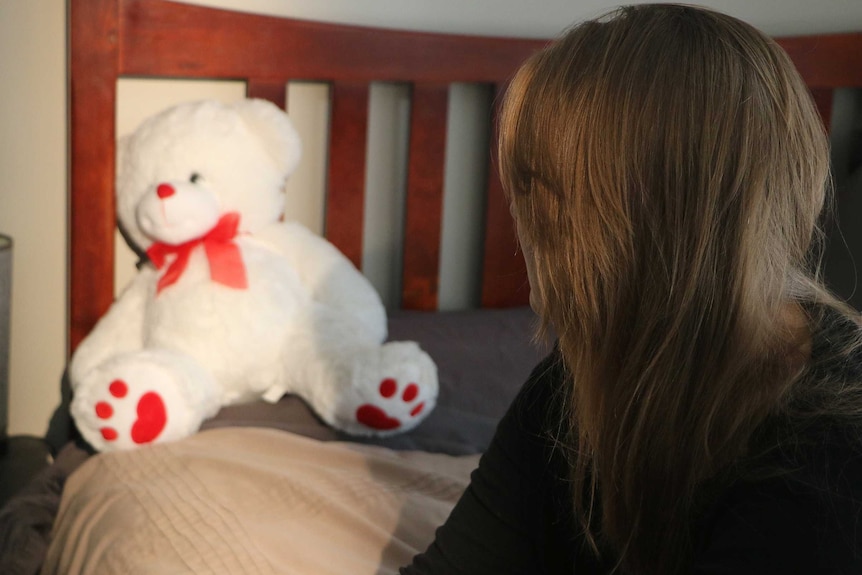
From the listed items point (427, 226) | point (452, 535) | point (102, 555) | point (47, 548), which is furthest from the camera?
point (427, 226)

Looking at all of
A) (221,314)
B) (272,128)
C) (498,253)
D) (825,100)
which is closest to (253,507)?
(221,314)

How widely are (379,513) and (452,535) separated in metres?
0.25

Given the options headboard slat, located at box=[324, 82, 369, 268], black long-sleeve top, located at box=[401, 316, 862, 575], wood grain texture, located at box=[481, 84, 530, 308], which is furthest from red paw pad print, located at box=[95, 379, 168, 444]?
wood grain texture, located at box=[481, 84, 530, 308]

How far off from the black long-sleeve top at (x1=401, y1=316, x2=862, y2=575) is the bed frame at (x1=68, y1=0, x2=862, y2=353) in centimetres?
65

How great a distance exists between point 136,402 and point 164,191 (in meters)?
0.31

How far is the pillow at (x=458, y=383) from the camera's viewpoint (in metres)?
1.26

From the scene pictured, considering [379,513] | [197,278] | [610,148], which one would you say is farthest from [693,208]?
[197,278]

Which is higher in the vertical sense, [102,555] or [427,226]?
[427,226]

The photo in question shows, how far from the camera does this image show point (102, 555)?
982mm

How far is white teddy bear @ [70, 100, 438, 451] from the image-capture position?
1173mm

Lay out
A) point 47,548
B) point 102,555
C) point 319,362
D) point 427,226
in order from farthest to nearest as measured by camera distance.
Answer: point 427,226, point 319,362, point 47,548, point 102,555

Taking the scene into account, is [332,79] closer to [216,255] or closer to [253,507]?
[216,255]

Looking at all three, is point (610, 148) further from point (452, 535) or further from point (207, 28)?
point (207, 28)

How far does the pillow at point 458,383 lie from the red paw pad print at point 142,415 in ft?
0.30
